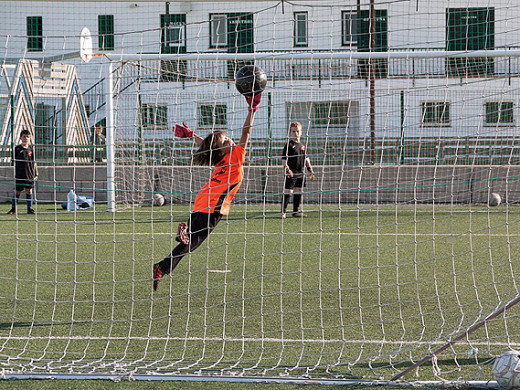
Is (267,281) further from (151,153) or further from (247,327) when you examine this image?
(151,153)

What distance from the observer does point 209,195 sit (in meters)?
5.91

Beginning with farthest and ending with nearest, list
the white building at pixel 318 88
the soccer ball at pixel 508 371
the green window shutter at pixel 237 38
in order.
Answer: the white building at pixel 318 88 → the green window shutter at pixel 237 38 → the soccer ball at pixel 508 371

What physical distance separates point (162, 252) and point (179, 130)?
3769mm

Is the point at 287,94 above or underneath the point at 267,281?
above

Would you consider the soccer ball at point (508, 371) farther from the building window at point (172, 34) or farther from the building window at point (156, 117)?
the building window at point (156, 117)

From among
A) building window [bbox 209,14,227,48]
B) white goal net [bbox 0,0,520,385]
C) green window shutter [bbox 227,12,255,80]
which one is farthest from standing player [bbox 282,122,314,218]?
building window [bbox 209,14,227,48]

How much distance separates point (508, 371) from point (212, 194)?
122 inches

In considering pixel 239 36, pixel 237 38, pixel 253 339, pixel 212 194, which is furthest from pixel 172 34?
pixel 253 339

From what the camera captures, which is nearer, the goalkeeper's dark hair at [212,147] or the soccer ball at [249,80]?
the soccer ball at [249,80]

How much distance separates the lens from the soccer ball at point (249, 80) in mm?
5609

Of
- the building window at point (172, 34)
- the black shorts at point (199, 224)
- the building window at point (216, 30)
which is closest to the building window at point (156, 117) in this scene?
the building window at point (172, 34)

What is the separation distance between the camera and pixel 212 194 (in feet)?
19.8

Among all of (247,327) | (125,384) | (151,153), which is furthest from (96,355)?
(151,153)

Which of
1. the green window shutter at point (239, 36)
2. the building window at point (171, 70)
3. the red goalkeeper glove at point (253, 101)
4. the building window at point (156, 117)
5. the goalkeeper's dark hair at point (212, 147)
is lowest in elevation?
the goalkeeper's dark hair at point (212, 147)
